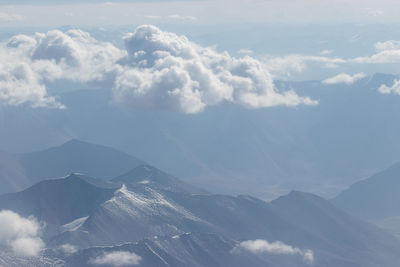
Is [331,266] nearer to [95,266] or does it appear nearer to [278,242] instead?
[278,242]

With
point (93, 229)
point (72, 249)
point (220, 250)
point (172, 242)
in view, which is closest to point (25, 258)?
point (72, 249)

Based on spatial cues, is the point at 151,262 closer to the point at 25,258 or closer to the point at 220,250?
the point at 220,250

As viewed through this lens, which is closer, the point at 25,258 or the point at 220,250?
the point at 25,258

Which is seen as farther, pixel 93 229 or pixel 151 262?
pixel 93 229

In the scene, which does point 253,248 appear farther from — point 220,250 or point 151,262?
point 151,262

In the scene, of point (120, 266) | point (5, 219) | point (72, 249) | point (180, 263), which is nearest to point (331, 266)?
point (180, 263)

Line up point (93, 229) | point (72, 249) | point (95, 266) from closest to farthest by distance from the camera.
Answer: point (95, 266), point (72, 249), point (93, 229)

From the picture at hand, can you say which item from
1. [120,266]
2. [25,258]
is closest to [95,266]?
[120,266]

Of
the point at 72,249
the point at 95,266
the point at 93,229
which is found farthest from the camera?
the point at 93,229
